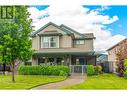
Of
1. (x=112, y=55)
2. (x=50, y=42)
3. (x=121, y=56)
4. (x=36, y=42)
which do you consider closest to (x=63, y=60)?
(x=50, y=42)

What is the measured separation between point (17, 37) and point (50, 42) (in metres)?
12.0

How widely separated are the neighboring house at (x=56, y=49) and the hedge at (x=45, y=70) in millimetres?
3677

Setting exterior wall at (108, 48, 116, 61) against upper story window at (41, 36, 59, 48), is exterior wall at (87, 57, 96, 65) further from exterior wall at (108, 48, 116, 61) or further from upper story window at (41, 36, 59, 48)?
exterior wall at (108, 48, 116, 61)

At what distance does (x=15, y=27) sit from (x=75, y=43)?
16.0 metres

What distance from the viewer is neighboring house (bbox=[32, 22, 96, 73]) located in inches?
1294

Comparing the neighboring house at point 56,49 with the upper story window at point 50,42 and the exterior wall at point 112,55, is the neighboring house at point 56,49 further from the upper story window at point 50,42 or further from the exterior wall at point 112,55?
the exterior wall at point 112,55

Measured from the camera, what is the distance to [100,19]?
42.5 m

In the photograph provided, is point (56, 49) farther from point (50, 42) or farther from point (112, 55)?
point (112, 55)

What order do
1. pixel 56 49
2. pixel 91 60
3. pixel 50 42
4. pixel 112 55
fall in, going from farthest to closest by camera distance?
pixel 112 55, pixel 91 60, pixel 50 42, pixel 56 49

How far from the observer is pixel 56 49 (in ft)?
110

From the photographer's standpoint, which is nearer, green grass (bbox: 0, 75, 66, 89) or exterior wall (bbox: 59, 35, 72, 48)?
green grass (bbox: 0, 75, 66, 89)

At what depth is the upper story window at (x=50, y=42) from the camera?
1344 inches

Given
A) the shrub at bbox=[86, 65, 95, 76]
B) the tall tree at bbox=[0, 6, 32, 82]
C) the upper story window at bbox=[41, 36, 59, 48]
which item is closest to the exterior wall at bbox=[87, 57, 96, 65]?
the upper story window at bbox=[41, 36, 59, 48]
